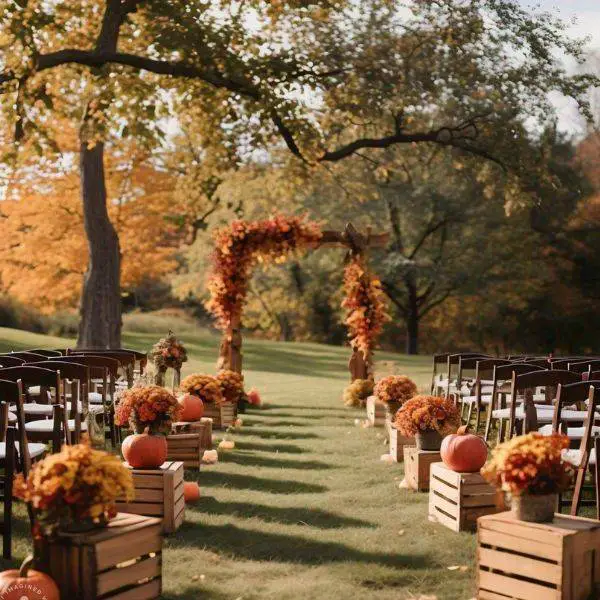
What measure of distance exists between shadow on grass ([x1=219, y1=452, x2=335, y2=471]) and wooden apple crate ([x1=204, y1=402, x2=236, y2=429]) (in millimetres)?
1908

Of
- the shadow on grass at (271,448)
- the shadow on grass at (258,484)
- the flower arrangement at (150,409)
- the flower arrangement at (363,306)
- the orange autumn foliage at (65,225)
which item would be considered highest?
the orange autumn foliage at (65,225)

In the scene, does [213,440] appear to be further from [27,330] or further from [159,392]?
[27,330]

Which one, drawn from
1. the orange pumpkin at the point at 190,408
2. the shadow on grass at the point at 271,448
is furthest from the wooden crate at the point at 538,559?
the shadow on grass at the point at 271,448

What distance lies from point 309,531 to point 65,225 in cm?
1945

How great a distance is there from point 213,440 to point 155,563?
657 centimetres

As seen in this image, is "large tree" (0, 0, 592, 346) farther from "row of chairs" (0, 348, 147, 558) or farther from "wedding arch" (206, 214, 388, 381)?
"row of chairs" (0, 348, 147, 558)

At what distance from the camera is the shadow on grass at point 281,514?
6.95 meters

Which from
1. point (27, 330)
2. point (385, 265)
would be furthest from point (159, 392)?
point (385, 265)

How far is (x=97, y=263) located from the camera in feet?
62.5

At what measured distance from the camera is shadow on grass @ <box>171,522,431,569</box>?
587 cm

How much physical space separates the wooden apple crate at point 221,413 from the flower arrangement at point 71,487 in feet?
25.3

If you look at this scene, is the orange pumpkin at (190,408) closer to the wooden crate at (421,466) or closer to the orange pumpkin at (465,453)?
the wooden crate at (421,466)

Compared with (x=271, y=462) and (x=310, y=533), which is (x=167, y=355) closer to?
(x=271, y=462)

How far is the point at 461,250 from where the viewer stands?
35.7 metres
